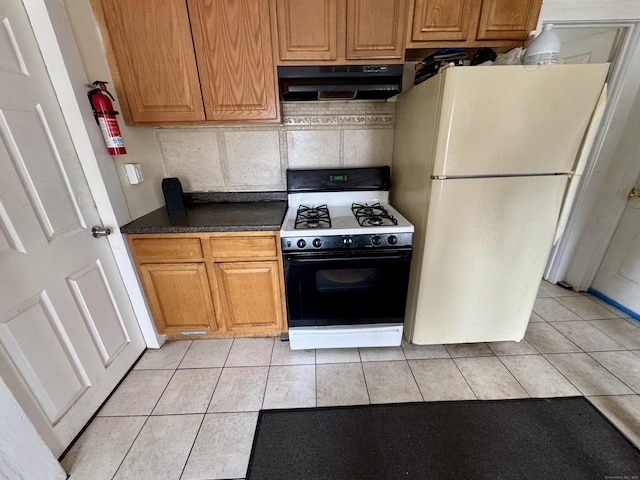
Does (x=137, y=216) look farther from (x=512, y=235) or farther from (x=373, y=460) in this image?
(x=512, y=235)

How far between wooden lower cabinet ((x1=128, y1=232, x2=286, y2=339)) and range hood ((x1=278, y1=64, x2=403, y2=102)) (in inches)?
36.6

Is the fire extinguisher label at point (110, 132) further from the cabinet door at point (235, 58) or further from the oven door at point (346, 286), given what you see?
the oven door at point (346, 286)

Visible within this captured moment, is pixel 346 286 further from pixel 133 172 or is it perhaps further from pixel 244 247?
pixel 133 172

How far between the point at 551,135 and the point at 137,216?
248cm

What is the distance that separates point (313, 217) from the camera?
1664 mm

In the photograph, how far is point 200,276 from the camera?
5.44 ft

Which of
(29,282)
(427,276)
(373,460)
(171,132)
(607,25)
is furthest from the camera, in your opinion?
(171,132)

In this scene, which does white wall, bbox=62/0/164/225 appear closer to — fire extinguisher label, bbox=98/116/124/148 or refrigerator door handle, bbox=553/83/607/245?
fire extinguisher label, bbox=98/116/124/148

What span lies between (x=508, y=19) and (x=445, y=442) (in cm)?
233

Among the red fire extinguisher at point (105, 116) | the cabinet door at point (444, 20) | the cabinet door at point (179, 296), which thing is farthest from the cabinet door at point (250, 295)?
the cabinet door at point (444, 20)

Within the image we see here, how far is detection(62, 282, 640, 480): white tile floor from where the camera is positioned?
122cm

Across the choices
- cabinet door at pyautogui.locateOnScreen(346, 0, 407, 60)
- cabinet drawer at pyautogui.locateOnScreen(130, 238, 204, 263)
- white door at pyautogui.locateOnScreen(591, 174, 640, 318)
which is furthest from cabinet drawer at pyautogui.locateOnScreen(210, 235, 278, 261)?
white door at pyautogui.locateOnScreen(591, 174, 640, 318)

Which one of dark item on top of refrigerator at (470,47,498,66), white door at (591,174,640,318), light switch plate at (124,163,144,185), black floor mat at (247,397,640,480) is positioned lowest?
black floor mat at (247,397,640,480)

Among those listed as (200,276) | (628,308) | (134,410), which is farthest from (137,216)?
(628,308)
